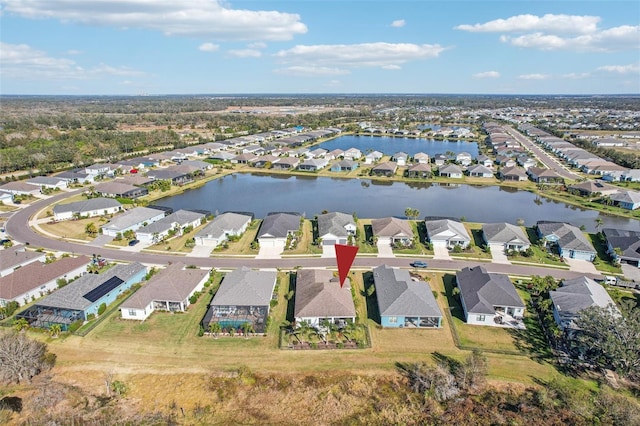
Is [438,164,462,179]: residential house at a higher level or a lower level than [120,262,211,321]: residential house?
higher

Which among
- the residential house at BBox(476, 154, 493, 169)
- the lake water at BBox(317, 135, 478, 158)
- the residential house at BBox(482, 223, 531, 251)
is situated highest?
the lake water at BBox(317, 135, 478, 158)

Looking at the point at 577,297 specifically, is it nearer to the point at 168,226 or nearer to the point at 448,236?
the point at 448,236

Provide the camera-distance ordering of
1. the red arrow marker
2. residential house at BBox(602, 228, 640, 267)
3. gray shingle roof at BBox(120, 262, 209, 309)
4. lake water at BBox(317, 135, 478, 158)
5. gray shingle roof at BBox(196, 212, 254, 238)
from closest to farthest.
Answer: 1. gray shingle roof at BBox(120, 262, 209, 309)
2. the red arrow marker
3. residential house at BBox(602, 228, 640, 267)
4. gray shingle roof at BBox(196, 212, 254, 238)
5. lake water at BBox(317, 135, 478, 158)

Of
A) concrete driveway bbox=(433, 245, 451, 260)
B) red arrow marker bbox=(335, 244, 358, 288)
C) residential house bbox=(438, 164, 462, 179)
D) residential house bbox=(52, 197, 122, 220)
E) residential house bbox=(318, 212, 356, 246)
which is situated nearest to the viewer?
red arrow marker bbox=(335, 244, 358, 288)

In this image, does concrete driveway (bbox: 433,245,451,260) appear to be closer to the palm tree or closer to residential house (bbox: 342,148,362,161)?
the palm tree

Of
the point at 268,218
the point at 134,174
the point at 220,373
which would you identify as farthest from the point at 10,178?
the point at 220,373

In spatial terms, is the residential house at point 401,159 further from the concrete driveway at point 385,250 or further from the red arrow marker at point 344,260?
the red arrow marker at point 344,260

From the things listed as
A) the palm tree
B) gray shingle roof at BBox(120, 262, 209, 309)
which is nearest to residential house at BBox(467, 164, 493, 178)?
gray shingle roof at BBox(120, 262, 209, 309)
